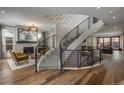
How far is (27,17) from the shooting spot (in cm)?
386

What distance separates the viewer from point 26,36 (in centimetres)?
412

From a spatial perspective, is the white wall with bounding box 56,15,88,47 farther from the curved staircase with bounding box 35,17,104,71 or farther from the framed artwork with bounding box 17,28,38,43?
Answer: the framed artwork with bounding box 17,28,38,43

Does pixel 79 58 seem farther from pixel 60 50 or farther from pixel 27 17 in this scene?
pixel 27 17

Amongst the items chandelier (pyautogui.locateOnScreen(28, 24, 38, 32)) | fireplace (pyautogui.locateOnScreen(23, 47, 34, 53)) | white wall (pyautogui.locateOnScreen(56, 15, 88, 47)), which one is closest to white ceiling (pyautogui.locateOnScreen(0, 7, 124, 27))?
chandelier (pyautogui.locateOnScreen(28, 24, 38, 32))

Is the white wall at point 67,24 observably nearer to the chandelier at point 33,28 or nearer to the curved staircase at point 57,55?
the curved staircase at point 57,55

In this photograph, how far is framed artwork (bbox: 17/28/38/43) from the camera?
4.02 meters

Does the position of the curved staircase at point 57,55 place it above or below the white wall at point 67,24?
below

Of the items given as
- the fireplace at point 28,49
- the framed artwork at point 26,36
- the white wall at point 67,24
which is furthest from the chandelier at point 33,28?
the white wall at point 67,24

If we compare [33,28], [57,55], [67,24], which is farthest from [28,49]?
[67,24]

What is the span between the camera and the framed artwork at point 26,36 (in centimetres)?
402

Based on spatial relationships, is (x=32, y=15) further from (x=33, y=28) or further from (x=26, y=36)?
(x=26, y=36)
